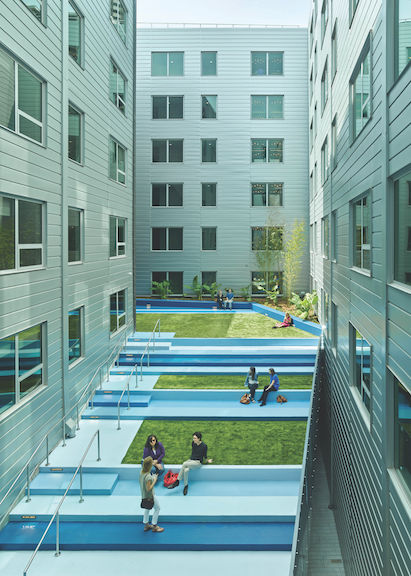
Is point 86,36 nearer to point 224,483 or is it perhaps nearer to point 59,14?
point 59,14

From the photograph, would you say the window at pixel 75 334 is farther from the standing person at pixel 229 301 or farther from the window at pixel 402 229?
the standing person at pixel 229 301

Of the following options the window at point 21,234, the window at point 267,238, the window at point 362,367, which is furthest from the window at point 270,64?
the window at point 362,367

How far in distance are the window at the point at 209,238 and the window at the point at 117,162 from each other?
12.0m

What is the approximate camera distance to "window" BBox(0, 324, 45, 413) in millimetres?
8891

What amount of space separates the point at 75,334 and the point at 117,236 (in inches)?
228

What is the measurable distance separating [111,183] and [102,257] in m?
2.88

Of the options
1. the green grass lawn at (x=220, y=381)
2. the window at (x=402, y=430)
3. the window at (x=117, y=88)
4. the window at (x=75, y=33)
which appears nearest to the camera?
the window at (x=402, y=430)

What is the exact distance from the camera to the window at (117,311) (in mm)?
16922

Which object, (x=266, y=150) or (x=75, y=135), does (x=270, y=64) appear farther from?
(x=75, y=135)

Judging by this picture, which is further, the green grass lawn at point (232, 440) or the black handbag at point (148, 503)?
the green grass lawn at point (232, 440)

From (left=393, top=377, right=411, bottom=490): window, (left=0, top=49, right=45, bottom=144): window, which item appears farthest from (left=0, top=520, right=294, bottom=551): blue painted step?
(left=0, top=49, right=45, bottom=144): window

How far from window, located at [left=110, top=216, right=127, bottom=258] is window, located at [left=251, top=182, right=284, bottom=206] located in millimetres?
13288

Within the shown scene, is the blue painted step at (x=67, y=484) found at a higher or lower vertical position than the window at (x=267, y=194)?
lower

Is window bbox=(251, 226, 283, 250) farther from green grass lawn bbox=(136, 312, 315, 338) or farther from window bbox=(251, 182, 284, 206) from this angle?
green grass lawn bbox=(136, 312, 315, 338)
